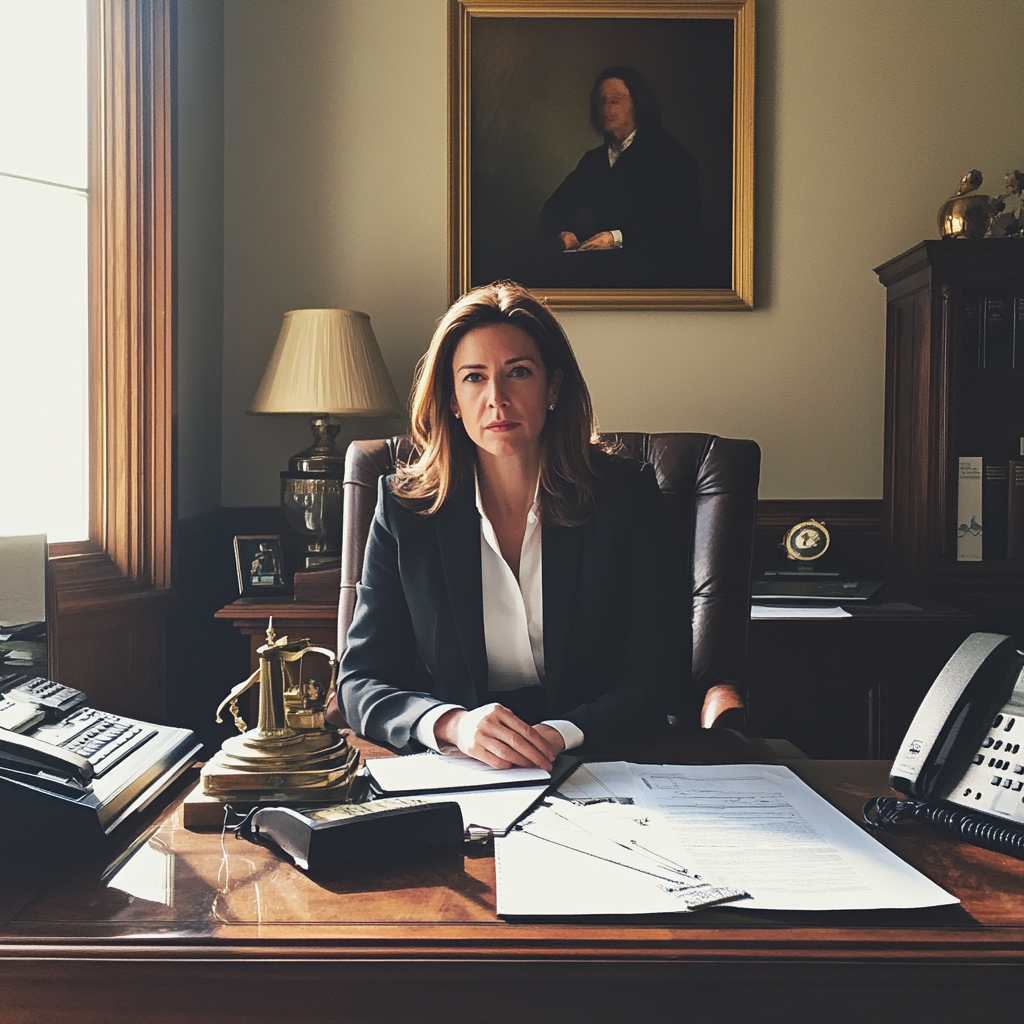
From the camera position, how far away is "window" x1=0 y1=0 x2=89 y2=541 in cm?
214

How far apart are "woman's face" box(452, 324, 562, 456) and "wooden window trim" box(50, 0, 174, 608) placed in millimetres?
1028

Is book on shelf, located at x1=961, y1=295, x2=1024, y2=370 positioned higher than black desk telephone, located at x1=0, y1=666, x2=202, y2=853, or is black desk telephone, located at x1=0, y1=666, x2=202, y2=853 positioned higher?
book on shelf, located at x1=961, y1=295, x2=1024, y2=370

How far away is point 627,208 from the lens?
3021mm

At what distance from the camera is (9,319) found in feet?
7.04

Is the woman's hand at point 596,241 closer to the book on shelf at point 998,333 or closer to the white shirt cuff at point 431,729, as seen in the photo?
the book on shelf at point 998,333

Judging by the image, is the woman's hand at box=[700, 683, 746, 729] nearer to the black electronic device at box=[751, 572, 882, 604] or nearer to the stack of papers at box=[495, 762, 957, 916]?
the stack of papers at box=[495, 762, 957, 916]

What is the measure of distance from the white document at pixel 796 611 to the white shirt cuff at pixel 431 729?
128 cm

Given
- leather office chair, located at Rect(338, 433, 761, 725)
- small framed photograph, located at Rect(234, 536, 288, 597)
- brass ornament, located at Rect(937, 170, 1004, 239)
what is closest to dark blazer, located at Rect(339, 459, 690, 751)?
leather office chair, located at Rect(338, 433, 761, 725)

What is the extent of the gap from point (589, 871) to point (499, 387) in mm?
1048

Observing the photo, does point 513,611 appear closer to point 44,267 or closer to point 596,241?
point 44,267

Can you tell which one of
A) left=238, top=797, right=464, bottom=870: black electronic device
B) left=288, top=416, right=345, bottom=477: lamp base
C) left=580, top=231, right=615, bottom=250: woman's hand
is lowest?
left=238, top=797, right=464, bottom=870: black electronic device

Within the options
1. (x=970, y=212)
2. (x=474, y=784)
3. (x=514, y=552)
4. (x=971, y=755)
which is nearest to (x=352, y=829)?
(x=474, y=784)

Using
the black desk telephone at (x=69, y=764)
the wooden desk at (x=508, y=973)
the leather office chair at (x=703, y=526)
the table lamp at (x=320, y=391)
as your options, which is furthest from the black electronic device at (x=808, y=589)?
the wooden desk at (x=508, y=973)

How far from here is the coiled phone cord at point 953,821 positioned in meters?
0.94
